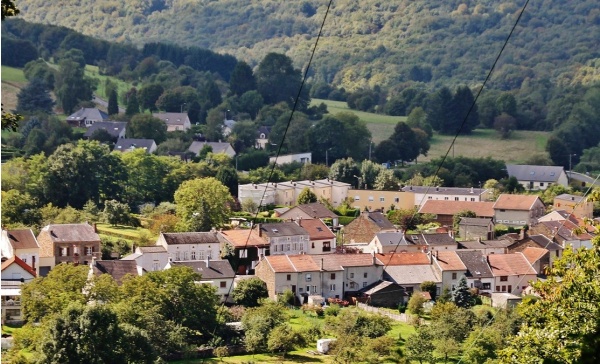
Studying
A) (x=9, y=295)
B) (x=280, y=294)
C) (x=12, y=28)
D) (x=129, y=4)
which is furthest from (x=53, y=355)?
(x=129, y=4)

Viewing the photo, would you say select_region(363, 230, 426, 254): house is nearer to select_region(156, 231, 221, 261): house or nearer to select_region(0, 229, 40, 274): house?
select_region(156, 231, 221, 261): house

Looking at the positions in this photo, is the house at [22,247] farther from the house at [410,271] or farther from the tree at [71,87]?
the tree at [71,87]

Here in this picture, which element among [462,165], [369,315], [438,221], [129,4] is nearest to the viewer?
[369,315]

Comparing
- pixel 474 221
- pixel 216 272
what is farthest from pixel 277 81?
pixel 216 272

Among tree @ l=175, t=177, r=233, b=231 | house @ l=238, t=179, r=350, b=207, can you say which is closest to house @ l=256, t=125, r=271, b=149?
house @ l=238, t=179, r=350, b=207

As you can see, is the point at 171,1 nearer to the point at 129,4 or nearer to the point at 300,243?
the point at 129,4
